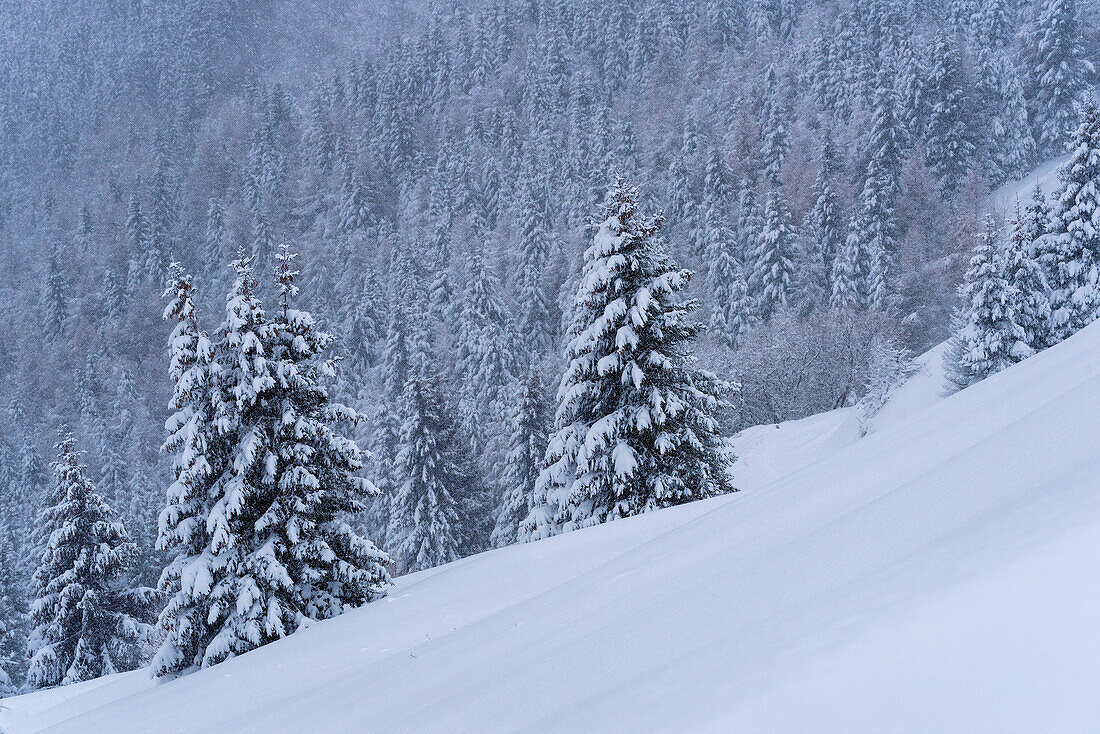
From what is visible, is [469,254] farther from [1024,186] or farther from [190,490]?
[190,490]

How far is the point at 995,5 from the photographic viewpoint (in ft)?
237

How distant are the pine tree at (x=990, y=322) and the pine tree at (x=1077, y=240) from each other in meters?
1.75

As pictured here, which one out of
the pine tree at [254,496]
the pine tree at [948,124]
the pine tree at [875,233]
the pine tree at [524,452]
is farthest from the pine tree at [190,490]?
the pine tree at [948,124]

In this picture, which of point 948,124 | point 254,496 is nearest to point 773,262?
point 948,124

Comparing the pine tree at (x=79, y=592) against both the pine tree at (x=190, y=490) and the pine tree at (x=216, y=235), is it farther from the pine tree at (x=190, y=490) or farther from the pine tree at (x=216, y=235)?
the pine tree at (x=216, y=235)

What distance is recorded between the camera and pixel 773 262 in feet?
178

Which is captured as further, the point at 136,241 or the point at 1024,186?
the point at 136,241

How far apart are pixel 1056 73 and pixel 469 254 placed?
57589 mm

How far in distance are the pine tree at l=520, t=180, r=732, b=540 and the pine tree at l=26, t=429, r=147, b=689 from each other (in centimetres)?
1559

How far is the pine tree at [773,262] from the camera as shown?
175 feet

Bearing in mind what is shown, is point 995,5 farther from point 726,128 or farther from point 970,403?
point 970,403

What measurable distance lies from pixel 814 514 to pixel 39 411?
11406cm

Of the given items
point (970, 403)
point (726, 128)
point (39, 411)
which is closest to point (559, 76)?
point (726, 128)

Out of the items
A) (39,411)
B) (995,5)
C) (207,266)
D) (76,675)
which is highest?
(995,5)
